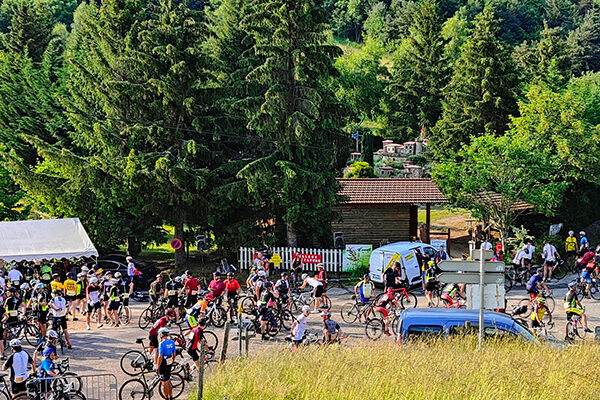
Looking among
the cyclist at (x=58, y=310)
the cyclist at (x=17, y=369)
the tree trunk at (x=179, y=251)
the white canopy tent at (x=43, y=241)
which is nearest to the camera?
the cyclist at (x=17, y=369)

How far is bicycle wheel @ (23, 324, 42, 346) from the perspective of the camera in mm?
20286

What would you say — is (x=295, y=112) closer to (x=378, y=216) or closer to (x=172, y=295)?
(x=378, y=216)

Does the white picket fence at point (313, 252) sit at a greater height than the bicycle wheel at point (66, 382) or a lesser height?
greater

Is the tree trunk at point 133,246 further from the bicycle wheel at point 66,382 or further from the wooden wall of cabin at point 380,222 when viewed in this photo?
the bicycle wheel at point 66,382

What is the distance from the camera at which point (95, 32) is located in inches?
1254

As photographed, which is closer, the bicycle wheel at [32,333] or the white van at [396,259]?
the bicycle wheel at [32,333]

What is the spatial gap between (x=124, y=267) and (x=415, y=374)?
18.2 meters

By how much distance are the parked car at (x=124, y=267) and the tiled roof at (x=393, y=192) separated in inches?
353

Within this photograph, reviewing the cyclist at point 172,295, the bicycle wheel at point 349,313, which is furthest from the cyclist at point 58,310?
the bicycle wheel at point 349,313

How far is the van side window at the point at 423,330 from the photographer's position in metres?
15.2

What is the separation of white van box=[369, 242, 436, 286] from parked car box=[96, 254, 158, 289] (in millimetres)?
8215

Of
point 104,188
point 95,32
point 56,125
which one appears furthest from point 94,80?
point 56,125

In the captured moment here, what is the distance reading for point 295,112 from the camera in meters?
28.7

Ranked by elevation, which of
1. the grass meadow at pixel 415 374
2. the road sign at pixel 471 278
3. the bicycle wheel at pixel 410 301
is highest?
the road sign at pixel 471 278
